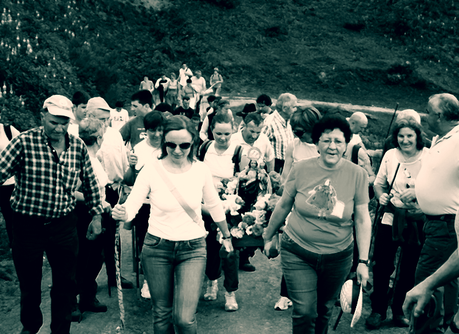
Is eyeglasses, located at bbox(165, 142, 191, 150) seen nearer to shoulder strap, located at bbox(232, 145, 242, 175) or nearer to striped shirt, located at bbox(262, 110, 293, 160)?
shoulder strap, located at bbox(232, 145, 242, 175)

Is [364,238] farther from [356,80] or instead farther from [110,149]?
[356,80]

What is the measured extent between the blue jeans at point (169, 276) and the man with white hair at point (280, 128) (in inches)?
155

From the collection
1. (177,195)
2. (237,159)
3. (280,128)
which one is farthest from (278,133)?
(177,195)

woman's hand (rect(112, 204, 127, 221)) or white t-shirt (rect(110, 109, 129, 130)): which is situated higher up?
white t-shirt (rect(110, 109, 129, 130))

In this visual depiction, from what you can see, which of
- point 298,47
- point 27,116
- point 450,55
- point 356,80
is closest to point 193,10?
point 298,47

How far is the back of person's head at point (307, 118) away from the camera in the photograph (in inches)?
184

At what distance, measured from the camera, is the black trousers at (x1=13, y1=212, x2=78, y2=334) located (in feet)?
12.5

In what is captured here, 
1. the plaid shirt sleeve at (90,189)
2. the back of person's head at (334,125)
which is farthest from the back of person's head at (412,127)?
the plaid shirt sleeve at (90,189)

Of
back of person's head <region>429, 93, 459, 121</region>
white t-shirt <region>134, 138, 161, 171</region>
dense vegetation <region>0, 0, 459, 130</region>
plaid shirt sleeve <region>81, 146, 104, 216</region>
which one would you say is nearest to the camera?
back of person's head <region>429, 93, 459, 121</region>

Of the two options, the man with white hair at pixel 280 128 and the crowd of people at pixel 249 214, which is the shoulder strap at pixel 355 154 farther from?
the man with white hair at pixel 280 128

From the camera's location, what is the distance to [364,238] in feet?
11.6

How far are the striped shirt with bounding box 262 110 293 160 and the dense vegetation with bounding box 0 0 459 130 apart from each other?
1448cm

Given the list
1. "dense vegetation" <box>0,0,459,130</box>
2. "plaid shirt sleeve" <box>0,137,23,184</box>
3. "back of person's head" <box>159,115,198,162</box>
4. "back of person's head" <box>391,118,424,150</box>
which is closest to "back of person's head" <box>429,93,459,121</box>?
"back of person's head" <box>391,118,424,150</box>

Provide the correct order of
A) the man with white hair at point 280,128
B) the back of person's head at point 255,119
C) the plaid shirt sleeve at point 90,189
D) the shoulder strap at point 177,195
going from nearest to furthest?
the shoulder strap at point 177,195, the plaid shirt sleeve at point 90,189, the back of person's head at point 255,119, the man with white hair at point 280,128
